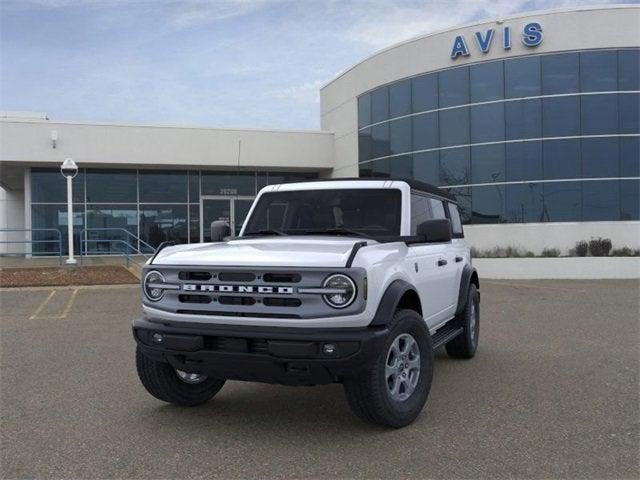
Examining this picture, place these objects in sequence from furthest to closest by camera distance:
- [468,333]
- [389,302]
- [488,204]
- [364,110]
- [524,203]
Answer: [364,110]
[488,204]
[524,203]
[468,333]
[389,302]

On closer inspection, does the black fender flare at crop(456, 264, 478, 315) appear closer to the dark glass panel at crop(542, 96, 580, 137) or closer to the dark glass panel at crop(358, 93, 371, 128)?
the dark glass panel at crop(542, 96, 580, 137)

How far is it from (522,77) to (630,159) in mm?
4355

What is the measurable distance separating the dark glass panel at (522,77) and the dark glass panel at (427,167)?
10.8 feet

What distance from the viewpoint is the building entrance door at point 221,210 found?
2575 centimetres

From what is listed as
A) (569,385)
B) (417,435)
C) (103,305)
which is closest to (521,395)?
(569,385)

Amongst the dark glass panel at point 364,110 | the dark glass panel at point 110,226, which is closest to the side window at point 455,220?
the dark glass panel at point 364,110

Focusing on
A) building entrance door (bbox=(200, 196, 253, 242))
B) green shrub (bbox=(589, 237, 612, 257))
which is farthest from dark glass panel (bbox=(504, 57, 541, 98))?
building entrance door (bbox=(200, 196, 253, 242))

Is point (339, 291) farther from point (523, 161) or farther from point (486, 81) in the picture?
point (486, 81)

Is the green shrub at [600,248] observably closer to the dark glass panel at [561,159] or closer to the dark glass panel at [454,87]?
the dark glass panel at [561,159]

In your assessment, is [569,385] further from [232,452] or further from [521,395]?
[232,452]

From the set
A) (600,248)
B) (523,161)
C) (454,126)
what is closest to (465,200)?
(523,161)

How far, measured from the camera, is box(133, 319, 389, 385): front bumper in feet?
13.4

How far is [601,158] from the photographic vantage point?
1998cm

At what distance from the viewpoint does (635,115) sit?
20.0 m
